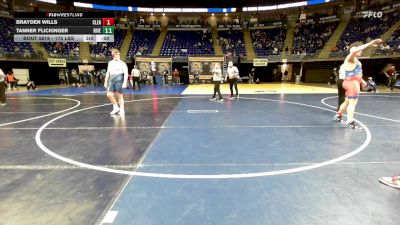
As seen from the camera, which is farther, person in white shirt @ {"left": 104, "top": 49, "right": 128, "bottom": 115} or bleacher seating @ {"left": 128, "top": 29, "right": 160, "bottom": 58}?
bleacher seating @ {"left": 128, "top": 29, "right": 160, "bottom": 58}

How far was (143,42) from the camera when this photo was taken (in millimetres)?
37375

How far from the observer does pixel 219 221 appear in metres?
2.79

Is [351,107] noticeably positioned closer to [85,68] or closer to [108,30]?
[108,30]

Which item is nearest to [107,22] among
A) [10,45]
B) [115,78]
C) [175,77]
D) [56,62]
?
[115,78]

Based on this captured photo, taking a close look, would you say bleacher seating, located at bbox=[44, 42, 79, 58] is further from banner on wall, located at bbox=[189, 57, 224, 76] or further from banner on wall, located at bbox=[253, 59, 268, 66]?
banner on wall, located at bbox=[253, 59, 268, 66]

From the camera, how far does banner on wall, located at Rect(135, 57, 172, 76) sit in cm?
2922

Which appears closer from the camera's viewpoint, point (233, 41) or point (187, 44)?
point (187, 44)

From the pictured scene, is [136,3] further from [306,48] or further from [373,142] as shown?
[373,142]

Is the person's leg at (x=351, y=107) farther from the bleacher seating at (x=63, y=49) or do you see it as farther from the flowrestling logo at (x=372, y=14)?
the flowrestling logo at (x=372, y=14)

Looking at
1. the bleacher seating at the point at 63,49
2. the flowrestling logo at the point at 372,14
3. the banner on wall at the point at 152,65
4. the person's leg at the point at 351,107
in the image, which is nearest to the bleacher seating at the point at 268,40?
the flowrestling logo at the point at 372,14

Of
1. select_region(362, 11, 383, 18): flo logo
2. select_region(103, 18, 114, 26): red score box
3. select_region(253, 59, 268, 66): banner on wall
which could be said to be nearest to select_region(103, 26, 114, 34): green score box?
select_region(103, 18, 114, 26): red score box
